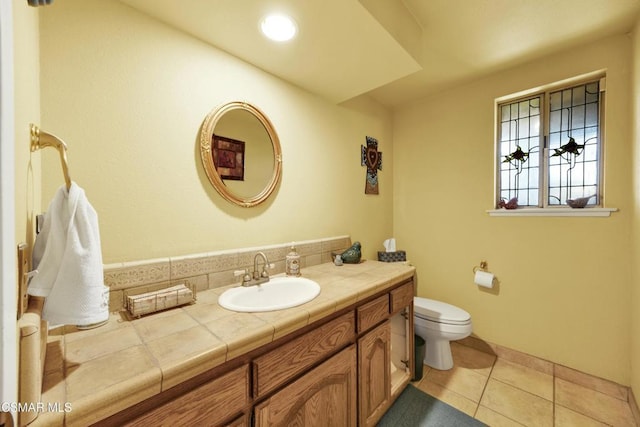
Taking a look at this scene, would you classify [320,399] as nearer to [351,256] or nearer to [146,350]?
[146,350]

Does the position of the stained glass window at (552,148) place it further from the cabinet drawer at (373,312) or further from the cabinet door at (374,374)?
the cabinet door at (374,374)

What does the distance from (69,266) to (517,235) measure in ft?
8.65

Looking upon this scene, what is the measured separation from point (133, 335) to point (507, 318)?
8.43 feet

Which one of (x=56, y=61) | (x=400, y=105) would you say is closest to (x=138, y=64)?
(x=56, y=61)

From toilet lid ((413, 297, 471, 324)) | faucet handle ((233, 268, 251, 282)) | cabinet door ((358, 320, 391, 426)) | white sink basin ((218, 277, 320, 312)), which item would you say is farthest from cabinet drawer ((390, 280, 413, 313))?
faucet handle ((233, 268, 251, 282))

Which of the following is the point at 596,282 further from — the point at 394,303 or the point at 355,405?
the point at 355,405

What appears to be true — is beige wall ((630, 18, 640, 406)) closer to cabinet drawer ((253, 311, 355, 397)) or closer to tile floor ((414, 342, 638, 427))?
tile floor ((414, 342, 638, 427))

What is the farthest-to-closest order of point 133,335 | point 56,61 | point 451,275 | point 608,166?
point 451,275
point 608,166
point 56,61
point 133,335

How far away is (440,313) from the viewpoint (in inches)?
76.1

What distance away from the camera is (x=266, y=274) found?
4.69 feet

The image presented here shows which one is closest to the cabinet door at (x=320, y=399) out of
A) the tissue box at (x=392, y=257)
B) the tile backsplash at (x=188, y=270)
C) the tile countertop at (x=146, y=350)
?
the tile countertop at (x=146, y=350)

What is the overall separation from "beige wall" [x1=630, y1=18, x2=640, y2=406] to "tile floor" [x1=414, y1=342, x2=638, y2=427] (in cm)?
18

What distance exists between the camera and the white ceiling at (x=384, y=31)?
118 cm

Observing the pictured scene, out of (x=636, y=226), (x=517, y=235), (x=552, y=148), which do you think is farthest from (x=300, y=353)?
(x=552, y=148)
